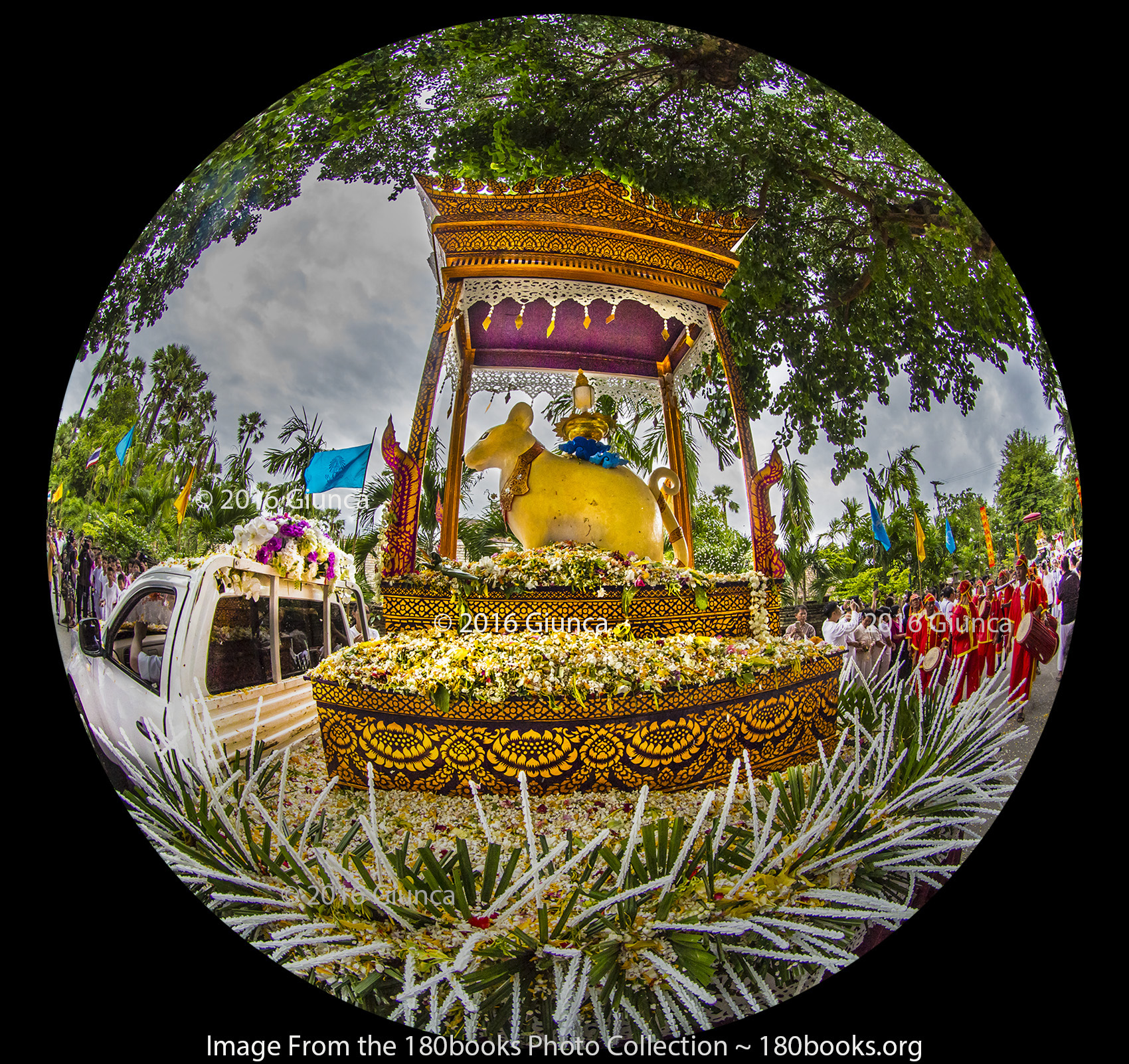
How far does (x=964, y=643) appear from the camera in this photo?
3217mm

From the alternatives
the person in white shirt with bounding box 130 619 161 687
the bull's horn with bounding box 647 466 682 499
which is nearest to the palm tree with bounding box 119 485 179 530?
the person in white shirt with bounding box 130 619 161 687

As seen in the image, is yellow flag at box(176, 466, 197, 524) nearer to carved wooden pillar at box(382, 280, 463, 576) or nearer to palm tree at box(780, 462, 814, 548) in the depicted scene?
carved wooden pillar at box(382, 280, 463, 576)

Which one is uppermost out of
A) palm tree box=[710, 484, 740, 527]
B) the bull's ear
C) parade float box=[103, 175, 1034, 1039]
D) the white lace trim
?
the white lace trim

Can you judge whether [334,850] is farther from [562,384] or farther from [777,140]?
[777,140]

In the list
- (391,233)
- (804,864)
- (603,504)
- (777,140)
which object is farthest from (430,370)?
(804,864)

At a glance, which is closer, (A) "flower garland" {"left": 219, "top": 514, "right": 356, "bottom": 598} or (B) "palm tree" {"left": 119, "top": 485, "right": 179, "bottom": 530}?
(A) "flower garland" {"left": 219, "top": 514, "right": 356, "bottom": 598}

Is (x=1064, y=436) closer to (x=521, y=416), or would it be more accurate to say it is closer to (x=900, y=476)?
(x=900, y=476)

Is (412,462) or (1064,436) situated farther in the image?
(1064,436)

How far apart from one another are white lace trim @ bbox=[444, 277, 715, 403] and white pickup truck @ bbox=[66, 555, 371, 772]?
3.39 feet

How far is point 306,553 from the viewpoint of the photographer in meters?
2.85

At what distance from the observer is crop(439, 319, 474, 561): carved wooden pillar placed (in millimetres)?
3037

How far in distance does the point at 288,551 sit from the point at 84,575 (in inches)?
45.6

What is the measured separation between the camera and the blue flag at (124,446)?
322cm

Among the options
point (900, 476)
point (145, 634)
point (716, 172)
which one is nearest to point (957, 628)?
point (900, 476)
